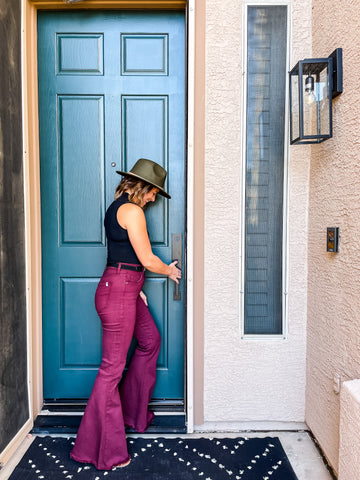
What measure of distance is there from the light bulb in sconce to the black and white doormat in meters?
2.12

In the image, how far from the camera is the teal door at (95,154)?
2.35 meters

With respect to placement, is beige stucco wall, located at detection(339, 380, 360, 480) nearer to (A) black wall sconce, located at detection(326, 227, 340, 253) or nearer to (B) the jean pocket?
(A) black wall sconce, located at detection(326, 227, 340, 253)

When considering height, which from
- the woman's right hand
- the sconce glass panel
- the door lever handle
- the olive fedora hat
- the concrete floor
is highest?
the sconce glass panel

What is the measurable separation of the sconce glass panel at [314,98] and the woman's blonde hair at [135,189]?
0.96 meters

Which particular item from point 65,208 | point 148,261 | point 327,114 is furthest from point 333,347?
point 65,208

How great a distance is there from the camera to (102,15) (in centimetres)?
233

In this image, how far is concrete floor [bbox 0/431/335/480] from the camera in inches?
75.9

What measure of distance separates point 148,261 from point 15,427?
4.39ft

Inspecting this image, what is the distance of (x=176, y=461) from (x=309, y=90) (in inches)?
91.1

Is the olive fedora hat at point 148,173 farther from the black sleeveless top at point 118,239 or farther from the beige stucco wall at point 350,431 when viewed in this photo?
the beige stucco wall at point 350,431

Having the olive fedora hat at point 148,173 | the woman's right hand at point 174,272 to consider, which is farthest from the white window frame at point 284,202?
the olive fedora hat at point 148,173

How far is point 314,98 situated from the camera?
6.40ft

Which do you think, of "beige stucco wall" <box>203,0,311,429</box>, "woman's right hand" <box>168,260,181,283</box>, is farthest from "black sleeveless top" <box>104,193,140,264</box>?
"beige stucco wall" <box>203,0,311,429</box>

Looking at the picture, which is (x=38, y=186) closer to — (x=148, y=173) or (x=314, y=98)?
(x=148, y=173)
